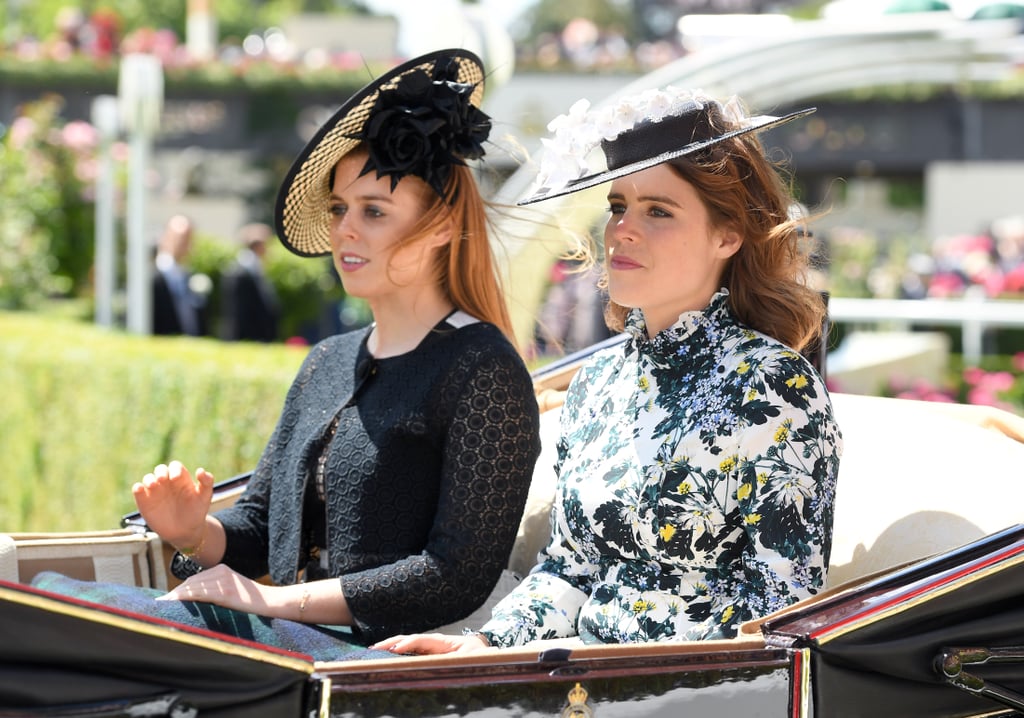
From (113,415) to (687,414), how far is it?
430 centimetres

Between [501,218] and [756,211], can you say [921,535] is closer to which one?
[756,211]

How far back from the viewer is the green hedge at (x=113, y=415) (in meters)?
5.46

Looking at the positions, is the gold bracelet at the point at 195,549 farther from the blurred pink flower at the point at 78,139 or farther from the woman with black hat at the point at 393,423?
the blurred pink flower at the point at 78,139

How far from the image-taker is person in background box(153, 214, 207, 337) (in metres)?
10.2

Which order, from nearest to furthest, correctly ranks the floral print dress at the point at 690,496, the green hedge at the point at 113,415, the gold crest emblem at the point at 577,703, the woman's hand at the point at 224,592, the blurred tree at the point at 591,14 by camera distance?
the gold crest emblem at the point at 577,703 → the floral print dress at the point at 690,496 → the woman's hand at the point at 224,592 → the green hedge at the point at 113,415 → the blurred tree at the point at 591,14

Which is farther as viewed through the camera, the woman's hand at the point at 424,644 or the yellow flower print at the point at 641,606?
the yellow flower print at the point at 641,606

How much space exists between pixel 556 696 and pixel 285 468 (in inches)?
39.7

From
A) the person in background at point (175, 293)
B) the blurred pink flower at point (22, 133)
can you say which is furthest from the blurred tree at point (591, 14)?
the person in background at point (175, 293)

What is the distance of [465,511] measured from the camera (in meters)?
2.29

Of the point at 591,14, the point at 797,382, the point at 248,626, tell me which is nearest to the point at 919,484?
the point at 797,382

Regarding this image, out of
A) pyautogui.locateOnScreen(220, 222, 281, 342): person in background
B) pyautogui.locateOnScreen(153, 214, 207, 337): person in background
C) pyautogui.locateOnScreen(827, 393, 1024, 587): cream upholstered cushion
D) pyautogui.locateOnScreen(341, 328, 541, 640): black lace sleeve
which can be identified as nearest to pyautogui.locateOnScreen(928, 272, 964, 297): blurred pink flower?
pyautogui.locateOnScreen(220, 222, 281, 342): person in background

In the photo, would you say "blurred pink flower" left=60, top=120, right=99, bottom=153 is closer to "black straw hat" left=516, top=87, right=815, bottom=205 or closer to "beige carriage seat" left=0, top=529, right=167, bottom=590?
"beige carriage seat" left=0, top=529, right=167, bottom=590

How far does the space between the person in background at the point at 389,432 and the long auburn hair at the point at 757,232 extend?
0.44 metres

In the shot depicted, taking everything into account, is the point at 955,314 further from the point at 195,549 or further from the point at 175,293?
the point at 195,549
